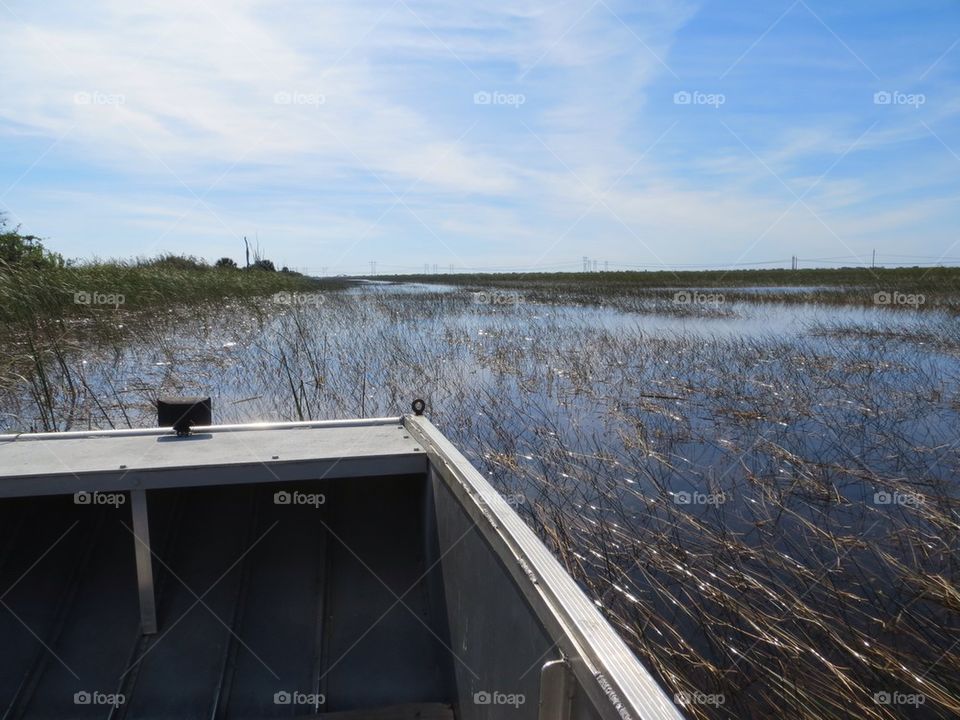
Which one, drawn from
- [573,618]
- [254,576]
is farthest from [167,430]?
[573,618]

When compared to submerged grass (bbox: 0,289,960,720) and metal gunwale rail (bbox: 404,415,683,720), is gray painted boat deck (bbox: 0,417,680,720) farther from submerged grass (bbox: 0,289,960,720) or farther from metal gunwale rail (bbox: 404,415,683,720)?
submerged grass (bbox: 0,289,960,720)

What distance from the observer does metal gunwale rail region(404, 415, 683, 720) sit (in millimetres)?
1261

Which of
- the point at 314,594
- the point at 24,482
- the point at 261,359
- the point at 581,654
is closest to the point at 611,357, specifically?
the point at 261,359

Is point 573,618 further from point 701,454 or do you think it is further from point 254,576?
point 701,454

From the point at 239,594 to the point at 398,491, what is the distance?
913 mm

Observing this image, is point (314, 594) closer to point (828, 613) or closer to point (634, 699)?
point (634, 699)

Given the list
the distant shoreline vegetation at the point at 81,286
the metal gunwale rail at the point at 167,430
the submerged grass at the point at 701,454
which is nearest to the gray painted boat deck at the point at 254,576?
the metal gunwale rail at the point at 167,430

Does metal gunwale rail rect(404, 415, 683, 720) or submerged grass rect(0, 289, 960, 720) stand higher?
metal gunwale rail rect(404, 415, 683, 720)

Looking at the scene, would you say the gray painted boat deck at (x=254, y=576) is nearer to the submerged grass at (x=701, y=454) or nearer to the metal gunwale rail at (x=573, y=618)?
the metal gunwale rail at (x=573, y=618)

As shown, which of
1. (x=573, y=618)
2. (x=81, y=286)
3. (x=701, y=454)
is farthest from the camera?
(x=81, y=286)

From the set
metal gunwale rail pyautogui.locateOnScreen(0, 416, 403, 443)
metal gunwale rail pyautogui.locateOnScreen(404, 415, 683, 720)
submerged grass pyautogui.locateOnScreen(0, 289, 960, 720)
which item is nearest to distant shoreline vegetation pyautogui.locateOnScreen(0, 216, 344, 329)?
submerged grass pyautogui.locateOnScreen(0, 289, 960, 720)

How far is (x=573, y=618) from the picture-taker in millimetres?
1539

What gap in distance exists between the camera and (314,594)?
343 centimetres

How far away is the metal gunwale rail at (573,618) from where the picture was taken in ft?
4.14
